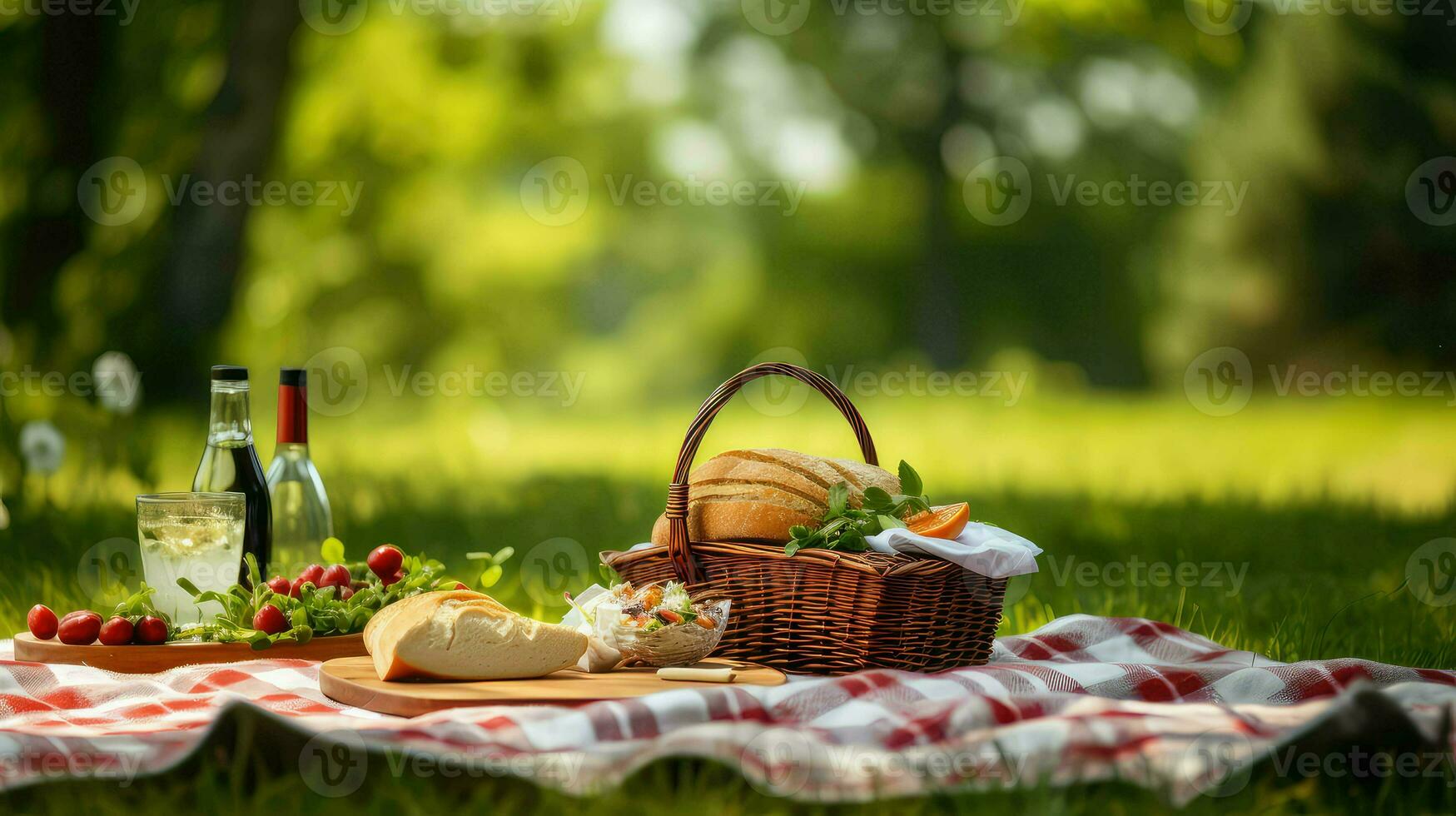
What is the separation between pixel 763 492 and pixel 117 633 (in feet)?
4.48

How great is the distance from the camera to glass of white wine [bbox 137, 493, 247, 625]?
2.77m

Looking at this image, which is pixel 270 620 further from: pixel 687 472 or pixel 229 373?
pixel 687 472

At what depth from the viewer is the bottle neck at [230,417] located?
2984mm

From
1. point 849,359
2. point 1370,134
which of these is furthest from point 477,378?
point 1370,134

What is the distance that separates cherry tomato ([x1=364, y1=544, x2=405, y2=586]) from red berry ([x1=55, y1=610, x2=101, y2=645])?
1.87 feet

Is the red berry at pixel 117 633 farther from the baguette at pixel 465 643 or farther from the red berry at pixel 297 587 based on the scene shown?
the baguette at pixel 465 643

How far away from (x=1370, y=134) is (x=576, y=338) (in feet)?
43.1

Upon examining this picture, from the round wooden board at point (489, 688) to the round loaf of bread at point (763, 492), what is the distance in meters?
0.31

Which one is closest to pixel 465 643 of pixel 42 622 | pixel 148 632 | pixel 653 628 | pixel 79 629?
pixel 653 628

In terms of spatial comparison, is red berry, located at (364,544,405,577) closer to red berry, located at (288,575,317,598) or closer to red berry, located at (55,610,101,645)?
red berry, located at (288,575,317,598)

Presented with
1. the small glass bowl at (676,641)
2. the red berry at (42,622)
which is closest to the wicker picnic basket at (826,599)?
A: the small glass bowl at (676,641)

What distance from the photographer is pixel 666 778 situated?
1.86 m

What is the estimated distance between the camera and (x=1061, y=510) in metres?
6.07

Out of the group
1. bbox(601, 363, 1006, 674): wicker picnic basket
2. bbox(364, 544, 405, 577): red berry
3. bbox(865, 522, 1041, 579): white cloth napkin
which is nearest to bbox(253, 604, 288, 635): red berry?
bbox(364, 544, 405, 577): red berry
